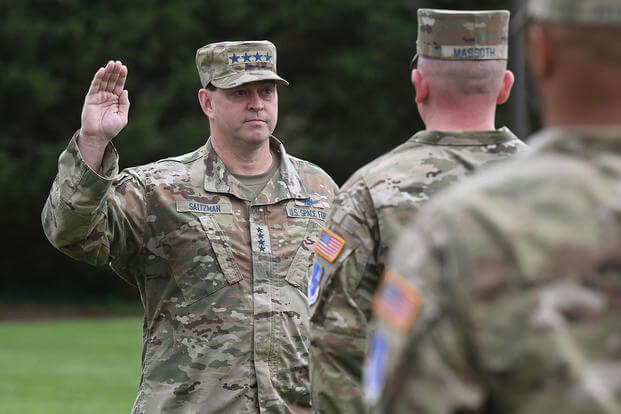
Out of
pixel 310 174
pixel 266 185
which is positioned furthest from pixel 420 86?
pixel 310 174

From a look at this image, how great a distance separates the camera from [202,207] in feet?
16.5

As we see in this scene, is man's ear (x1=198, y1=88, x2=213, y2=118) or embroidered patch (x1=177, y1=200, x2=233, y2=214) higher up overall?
man's ear (x1=198, y1=88, x2=213, y2=118)

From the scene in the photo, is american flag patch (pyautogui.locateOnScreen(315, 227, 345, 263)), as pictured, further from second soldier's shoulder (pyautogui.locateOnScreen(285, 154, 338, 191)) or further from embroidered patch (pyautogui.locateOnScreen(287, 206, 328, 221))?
second soldier's shoulder (pyautogui.locateOnScreen(285, 154, 338, 191))

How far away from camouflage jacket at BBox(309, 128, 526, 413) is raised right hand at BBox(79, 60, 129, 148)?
147 cm

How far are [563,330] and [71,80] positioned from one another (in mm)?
23392

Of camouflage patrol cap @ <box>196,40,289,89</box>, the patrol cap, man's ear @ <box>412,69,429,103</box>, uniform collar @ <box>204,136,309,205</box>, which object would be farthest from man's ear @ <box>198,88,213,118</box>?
man's ear @ <box>412,69,429,103</box>

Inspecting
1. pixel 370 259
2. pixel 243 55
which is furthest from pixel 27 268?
pixel 370 259

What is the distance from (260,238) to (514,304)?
3.23m

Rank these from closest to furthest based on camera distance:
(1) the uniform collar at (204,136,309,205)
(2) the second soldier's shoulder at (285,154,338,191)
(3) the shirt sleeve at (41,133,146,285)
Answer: (3) the shirt sleeve at (41,133,146,285), (1) the uniform collar at (204,136,309,205), (2) the second soldier's shoulder at (285,154,338,191)

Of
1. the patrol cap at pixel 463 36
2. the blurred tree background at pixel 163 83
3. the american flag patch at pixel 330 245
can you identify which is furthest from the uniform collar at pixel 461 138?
the blurred tree background at pixel 163 83

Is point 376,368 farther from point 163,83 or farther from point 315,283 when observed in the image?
point 163,83

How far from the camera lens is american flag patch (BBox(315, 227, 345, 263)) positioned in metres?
3.45

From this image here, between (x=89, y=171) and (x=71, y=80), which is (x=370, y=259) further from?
(x=71, y=80)

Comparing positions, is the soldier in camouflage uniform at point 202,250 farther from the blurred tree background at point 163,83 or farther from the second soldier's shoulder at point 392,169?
the blurred tree background at point 163,83
